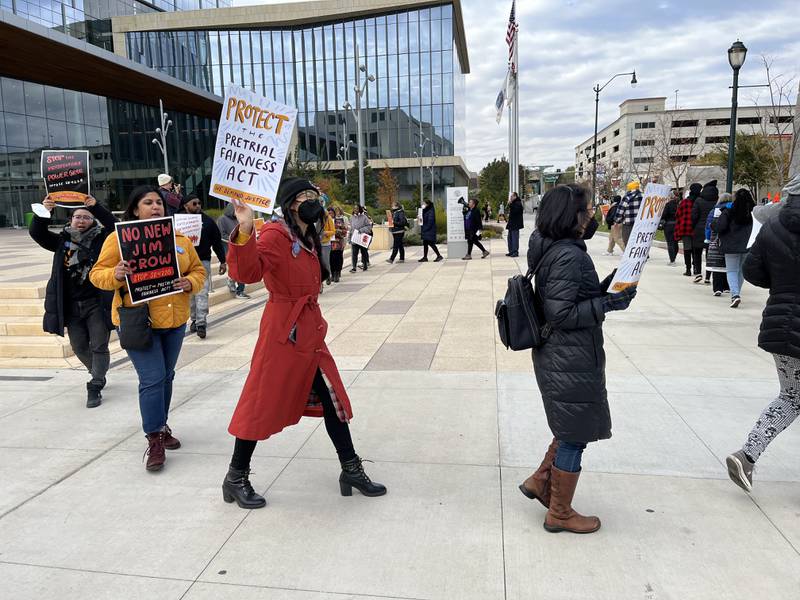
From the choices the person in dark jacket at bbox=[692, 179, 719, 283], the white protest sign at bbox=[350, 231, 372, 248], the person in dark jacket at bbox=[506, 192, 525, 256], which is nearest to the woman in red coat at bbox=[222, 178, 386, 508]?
the person in dark jacket at bbox=[692, 179, 719, 283]

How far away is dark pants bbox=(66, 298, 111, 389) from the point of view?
507 centimetres

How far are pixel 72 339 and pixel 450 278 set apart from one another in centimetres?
906

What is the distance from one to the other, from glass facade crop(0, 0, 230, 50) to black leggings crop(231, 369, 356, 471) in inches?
1449

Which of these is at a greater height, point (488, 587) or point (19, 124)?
point (19, 124)

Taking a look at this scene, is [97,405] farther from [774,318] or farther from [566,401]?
[774,318]

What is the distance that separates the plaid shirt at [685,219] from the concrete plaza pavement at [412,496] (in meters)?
6.04

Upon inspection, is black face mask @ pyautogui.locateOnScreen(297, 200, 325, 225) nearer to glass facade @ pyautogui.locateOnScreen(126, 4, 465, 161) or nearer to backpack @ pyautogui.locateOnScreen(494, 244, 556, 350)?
backpack @ pyautogui.locateOnScreen(494, 244, 556, 350)

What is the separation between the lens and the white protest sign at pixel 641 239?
2850 mm

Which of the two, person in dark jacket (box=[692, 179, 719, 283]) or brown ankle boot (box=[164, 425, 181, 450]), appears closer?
brown ankle boot (box=[164, 425, 181, 450])

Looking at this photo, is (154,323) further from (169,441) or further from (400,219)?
(400,219)

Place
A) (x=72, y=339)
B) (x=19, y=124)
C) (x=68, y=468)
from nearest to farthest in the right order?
(x=68, y=468) < (x=72, y=339) < (x=19, y=124)

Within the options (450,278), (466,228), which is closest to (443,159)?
(466,228)

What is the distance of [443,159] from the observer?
66562 millimetres

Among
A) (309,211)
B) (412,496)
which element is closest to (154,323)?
(309,211)
